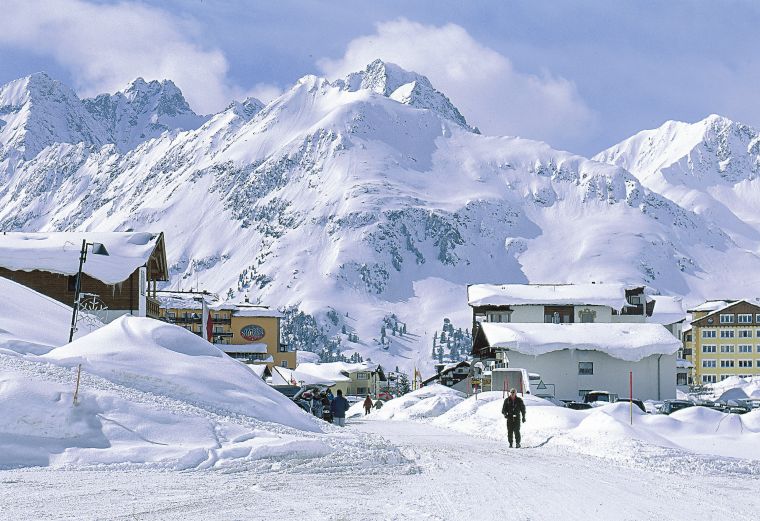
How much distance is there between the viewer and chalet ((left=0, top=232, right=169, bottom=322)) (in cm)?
5300

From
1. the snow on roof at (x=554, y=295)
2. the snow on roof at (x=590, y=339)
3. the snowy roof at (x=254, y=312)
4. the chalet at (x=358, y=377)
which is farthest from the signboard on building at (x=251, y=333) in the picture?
the snow on roof at (x=590, y=339)

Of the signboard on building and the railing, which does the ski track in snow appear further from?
the signboard on building

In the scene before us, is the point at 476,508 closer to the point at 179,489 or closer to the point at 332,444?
the point at 179,489

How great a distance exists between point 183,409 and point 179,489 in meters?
6.04

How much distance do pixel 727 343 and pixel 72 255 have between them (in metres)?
95.2

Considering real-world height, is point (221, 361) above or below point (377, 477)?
above

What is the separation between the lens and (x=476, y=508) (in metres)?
13.4

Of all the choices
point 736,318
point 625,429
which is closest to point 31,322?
point 625,429

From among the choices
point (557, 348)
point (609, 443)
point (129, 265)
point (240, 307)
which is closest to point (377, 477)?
point (609, 443)

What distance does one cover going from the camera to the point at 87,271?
5234 centimetres

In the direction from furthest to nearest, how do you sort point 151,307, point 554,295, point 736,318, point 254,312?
point 736,318
point 254,312
point 554,295
point 151,307

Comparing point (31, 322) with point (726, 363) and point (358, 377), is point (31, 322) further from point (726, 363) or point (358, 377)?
point (358, 377)

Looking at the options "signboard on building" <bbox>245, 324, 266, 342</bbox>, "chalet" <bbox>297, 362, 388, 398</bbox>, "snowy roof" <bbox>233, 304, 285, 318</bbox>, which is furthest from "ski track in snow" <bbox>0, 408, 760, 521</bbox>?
"chalet" <bbox>297, 362, 388, 398</bbox>

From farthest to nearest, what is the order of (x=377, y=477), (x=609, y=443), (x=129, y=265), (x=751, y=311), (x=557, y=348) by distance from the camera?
(x=751, y=311), (x=557, y=348), (x=129, y=265), (x=609, y=443), (x=377, y=477)
